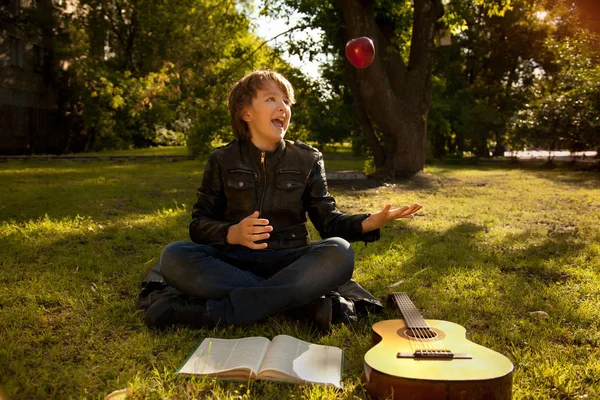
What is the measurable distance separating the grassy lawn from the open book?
6 centimetres

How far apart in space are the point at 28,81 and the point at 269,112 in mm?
21875

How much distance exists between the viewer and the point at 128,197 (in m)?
9.41

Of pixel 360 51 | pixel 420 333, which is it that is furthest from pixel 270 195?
pixel 360 51

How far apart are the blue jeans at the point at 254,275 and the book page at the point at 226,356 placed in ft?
1.23

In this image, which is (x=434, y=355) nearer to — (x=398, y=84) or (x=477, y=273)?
(x=477, y=273)

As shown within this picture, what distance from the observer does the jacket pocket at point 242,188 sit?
3773 mm

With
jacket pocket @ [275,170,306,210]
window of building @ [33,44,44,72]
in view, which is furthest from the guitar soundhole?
window of building @ [33,44,44,72]

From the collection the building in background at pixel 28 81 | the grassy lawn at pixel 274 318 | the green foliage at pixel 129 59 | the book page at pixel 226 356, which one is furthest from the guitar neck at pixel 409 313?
the building in background at pixel 28 81

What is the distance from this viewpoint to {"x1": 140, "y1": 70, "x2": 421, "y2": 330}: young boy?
3361 millimetres

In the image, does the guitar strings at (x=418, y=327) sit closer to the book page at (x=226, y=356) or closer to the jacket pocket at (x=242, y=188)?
the book page at (x=226, y=356)

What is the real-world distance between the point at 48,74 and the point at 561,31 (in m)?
23.7

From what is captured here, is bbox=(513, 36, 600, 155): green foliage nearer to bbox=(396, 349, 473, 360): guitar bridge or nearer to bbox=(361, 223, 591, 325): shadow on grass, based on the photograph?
bbox=(361, 223, 591, 325): shadow on grass

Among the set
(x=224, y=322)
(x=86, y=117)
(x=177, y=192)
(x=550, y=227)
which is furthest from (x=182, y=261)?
(x=86, y=117)

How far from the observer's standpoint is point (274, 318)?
3.48 metres
